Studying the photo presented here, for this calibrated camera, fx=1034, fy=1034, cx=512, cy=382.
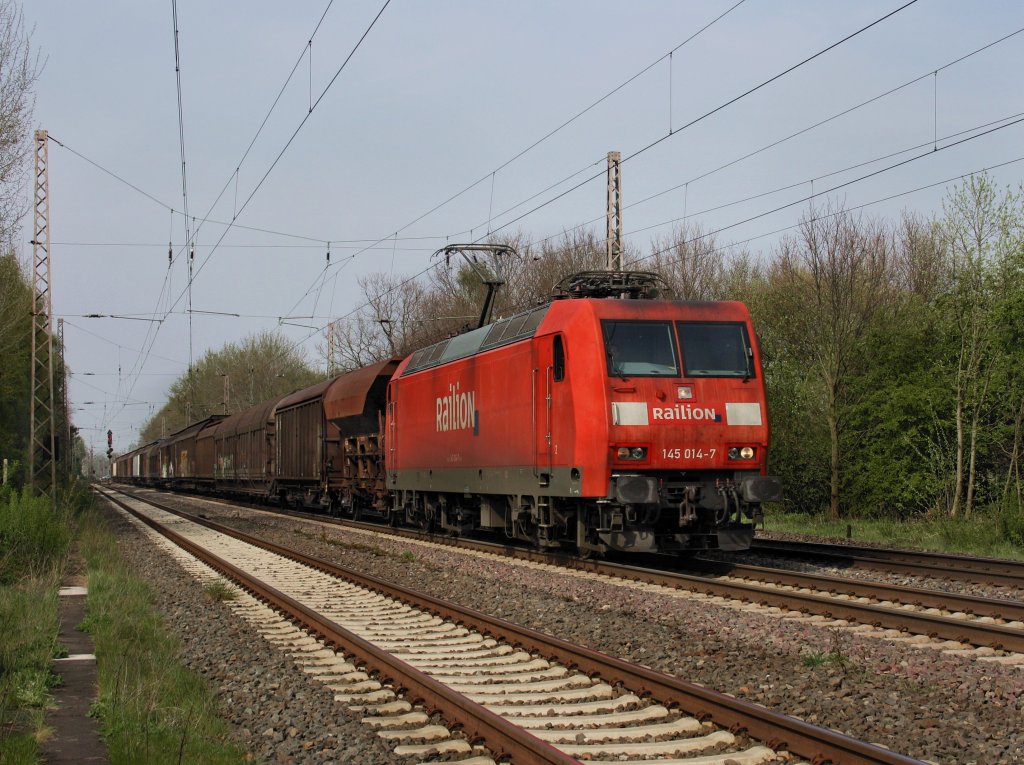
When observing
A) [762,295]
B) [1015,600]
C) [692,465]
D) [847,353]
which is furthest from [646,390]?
[762,295]

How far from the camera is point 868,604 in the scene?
10742mm

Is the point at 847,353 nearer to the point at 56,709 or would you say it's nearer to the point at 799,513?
the point at 799,513

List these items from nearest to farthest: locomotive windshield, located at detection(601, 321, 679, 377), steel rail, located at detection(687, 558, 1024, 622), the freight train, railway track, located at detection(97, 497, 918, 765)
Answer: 1. railway track, located at detection(97, 497, 918, 765)
2. steel rail, located at detection(687, 558, 1024, 622)
3. the freight train
4. locomotive windshield, located at detection(601, 321, 679, 377)

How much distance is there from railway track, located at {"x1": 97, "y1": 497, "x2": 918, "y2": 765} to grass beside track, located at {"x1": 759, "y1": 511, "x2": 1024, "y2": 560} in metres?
9.45

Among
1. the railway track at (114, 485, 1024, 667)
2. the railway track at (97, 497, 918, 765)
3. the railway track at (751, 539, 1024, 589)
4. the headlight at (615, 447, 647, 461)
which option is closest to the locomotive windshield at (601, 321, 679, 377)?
the headlight at (615, 447, 647, 461)

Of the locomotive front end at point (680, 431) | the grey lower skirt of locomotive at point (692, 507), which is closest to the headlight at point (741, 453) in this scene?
the locomotive front end at point (680, 431)

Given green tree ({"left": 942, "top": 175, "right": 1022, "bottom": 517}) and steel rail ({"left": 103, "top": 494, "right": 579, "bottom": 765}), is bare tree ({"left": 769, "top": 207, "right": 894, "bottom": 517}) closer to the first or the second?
green tree ({"left": 942, "top": 175, "right": 1022, "bottom": 517})

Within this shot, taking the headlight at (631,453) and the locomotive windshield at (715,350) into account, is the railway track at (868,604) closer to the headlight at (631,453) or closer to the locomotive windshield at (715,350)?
the headlight at (631,453)

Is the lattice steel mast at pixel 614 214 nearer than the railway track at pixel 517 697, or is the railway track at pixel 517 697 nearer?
the railway track at pixel 517 697

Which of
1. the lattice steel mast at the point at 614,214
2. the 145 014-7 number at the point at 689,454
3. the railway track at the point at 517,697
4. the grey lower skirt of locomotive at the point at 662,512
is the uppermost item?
the lattice steel mast at the point at 614,214

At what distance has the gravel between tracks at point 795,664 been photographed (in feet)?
19.9

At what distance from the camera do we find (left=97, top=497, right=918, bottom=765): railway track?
5.65m

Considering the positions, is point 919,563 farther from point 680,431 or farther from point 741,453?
point 680,431

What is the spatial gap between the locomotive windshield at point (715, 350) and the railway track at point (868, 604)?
2614mm
